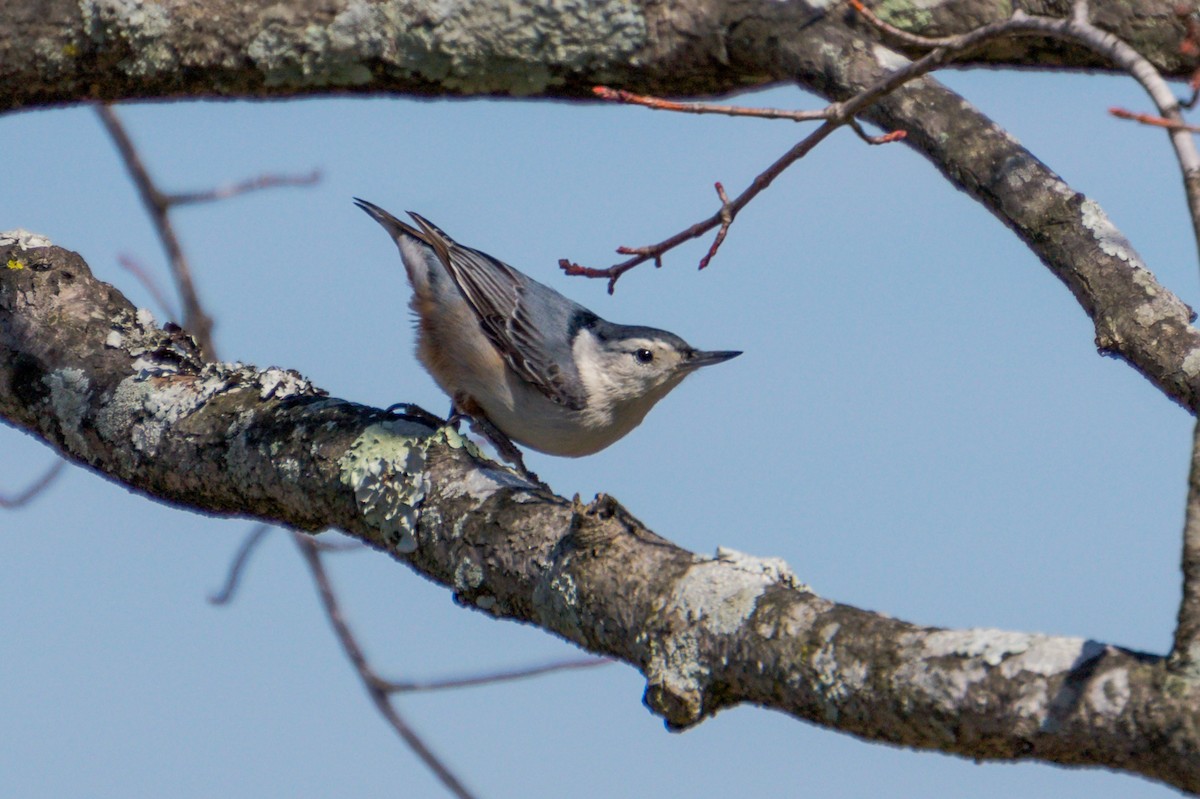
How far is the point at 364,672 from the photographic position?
3.52 meters

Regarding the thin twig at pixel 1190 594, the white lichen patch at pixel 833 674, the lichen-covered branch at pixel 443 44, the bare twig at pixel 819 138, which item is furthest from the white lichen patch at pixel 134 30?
the thin twig at pixel 1190 594

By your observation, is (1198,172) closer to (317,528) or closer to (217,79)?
(317,528)

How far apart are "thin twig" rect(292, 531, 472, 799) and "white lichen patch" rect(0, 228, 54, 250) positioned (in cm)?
99

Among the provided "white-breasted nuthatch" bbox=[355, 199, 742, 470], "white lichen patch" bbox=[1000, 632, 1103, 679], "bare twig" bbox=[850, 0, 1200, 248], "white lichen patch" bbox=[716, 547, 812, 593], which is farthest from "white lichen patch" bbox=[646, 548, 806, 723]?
"white-breasted nuthatch" bbox=[355, 199, 742, 470]

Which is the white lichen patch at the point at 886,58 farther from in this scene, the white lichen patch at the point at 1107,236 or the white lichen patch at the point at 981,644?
the white lichen patch at the point at 981,644

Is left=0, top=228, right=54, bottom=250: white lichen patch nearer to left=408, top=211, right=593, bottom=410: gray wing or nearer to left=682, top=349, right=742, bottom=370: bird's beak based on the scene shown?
left=408, top=211, right=593, bottom=410: gray wing

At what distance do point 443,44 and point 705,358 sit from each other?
64.0 inches

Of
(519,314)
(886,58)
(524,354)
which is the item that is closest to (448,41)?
(886,58)

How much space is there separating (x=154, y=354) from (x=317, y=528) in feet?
1.90

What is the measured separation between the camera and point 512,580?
2.04 meters

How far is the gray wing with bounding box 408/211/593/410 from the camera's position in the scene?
3807 millimetres

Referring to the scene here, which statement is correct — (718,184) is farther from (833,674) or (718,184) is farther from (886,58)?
(833,674)

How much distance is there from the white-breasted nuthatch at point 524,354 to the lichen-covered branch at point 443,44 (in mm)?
1101

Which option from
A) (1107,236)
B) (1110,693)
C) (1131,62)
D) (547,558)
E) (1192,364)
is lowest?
(1110,693)
